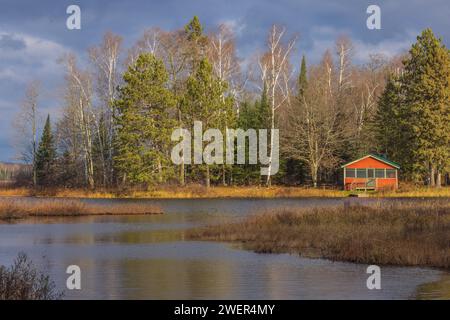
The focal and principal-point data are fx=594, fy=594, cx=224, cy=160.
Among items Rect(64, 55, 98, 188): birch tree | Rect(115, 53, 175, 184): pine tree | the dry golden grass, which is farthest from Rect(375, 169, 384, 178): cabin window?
Rect(64, 55, 98, 188): birch tree

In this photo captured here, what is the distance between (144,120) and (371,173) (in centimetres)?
2519

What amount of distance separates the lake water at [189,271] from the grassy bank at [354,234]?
0.85 m

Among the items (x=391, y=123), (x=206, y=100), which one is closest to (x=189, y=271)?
(x=206, y=100)

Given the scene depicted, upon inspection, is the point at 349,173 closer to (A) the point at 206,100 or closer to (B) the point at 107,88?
(A) the point at 206,100

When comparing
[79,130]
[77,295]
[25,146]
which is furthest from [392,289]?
[25,146]

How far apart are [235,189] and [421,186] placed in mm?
19428

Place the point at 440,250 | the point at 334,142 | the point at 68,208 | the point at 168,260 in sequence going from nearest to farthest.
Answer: the point at 440,250
the point at 168,260
the point at 68,208
the point at 334,142

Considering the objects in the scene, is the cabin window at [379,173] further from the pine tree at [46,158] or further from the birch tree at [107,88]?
the pine tree at [46,158]

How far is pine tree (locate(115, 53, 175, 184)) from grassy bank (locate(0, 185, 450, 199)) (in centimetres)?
157

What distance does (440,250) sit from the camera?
18.5 meters

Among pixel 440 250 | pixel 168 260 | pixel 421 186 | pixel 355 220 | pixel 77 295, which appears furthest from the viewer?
pixel 421 186

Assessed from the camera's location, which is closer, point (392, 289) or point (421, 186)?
point (392, 289)

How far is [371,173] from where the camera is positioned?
64500mm

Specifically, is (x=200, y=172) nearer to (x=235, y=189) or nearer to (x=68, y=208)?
(x=235, y=189)
